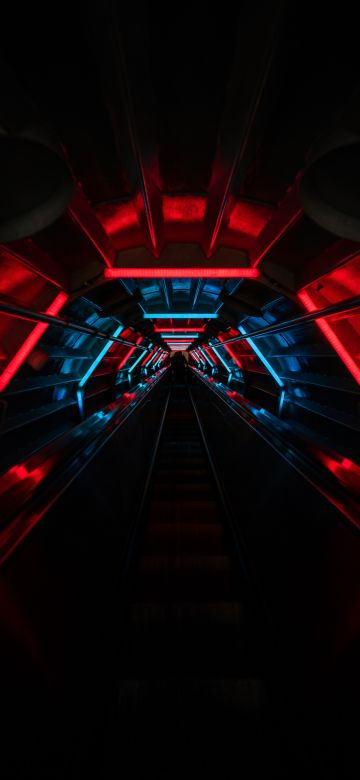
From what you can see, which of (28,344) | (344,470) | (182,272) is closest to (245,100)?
(182,272)

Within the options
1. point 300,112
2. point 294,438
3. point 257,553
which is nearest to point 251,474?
point 294,438

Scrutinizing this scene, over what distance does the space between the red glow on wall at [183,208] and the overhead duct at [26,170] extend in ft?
6.12

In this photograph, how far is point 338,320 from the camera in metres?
3.80

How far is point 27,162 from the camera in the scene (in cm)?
139

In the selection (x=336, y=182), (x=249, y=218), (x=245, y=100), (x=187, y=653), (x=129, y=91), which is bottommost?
(x=187, y=653)

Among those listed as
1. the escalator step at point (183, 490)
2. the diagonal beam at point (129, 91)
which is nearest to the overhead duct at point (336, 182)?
the diagonal beam at point (129, 91)

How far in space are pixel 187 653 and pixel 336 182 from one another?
2.88 metres

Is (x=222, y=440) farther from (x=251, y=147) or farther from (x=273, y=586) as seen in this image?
(x=251, y=147)

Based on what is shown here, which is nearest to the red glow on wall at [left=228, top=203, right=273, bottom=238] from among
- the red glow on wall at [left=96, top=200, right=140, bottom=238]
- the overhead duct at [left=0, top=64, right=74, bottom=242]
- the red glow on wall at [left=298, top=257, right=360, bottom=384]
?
the red glow on wall at [left=298, top=257, right=360, bottom=384]

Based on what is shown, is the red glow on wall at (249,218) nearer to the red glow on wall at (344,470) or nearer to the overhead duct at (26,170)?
the overhead duct at (26,170)

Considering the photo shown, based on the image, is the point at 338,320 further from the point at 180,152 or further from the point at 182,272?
the point at 180,152

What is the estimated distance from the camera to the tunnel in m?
1.23

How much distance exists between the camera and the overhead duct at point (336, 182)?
1.15m

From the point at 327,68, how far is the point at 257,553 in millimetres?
3672
